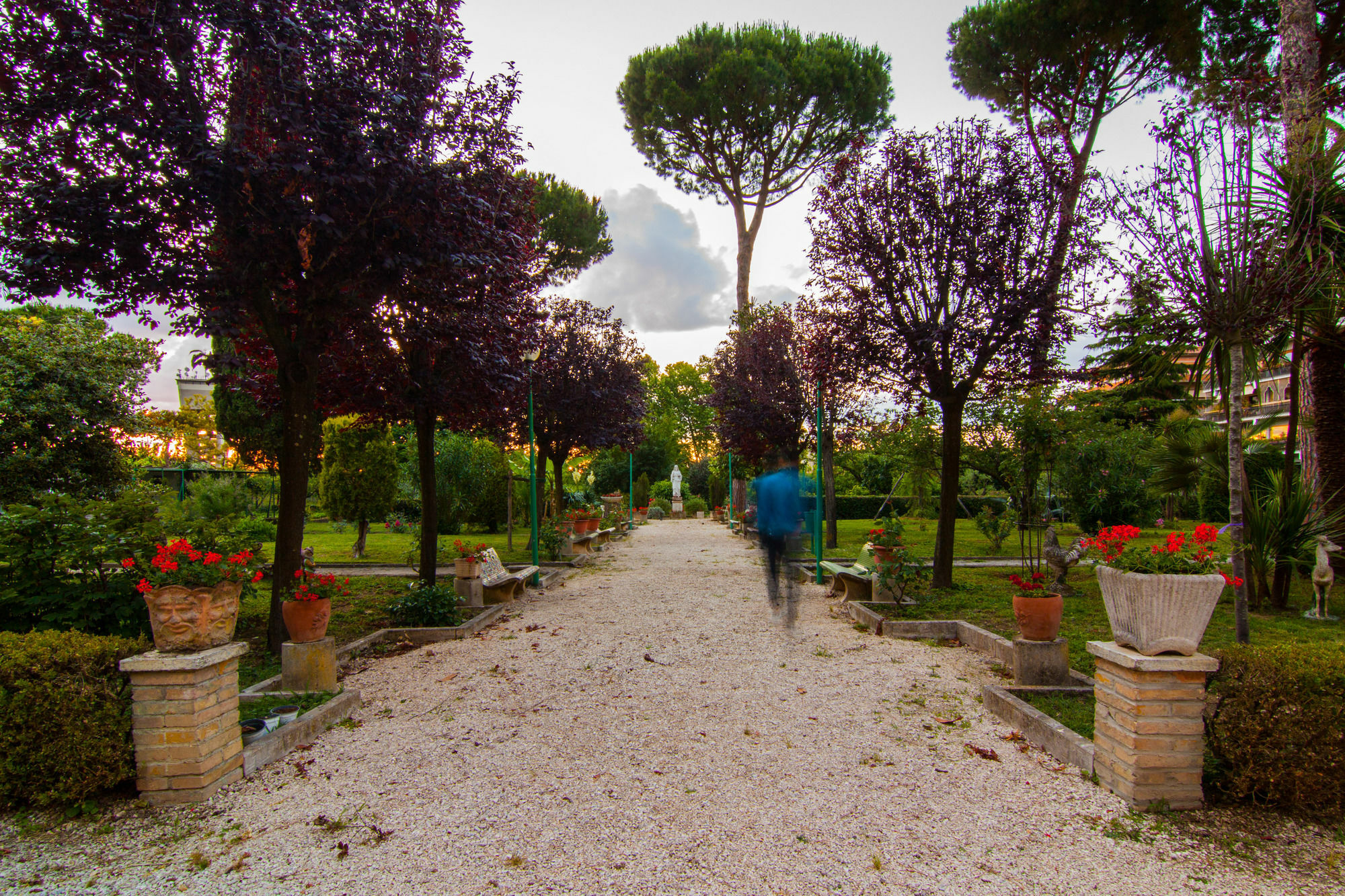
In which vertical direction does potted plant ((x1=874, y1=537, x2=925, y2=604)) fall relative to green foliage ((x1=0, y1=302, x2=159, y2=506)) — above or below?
below

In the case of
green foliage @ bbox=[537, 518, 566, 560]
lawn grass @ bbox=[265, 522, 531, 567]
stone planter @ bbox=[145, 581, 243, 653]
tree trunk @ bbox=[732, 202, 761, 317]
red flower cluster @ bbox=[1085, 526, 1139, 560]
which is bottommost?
lawn grass @ bbox=[265, 522, 531, 567]

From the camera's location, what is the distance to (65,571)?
5.24m

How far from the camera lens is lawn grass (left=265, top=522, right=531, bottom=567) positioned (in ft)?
43.4

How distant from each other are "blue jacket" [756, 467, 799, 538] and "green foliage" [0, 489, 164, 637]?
5.15 m

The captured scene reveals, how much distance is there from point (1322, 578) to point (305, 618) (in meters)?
9.27

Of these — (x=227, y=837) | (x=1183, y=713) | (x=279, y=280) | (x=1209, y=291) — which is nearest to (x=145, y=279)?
(x=279, y=280)

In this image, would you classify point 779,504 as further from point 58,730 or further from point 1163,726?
point 58,730

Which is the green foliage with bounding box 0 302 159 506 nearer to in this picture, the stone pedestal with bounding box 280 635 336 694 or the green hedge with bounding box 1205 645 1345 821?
the stone pedestal with bounding box 280 635 336 694

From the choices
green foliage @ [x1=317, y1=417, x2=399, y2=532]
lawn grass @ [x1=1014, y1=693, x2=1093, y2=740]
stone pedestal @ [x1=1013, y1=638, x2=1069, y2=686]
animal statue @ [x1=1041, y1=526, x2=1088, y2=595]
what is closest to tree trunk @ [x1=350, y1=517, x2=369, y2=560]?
green foliage @ [x1=317, y1=417, x2=399, y2=532]

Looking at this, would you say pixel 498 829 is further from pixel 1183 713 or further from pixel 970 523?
pixel 970 523

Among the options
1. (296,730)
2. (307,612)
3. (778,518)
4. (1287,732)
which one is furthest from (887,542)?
(296,730)

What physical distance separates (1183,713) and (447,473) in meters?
16.1

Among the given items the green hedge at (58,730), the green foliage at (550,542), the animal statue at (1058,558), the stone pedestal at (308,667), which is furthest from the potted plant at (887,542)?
the green foliage at (550,542)

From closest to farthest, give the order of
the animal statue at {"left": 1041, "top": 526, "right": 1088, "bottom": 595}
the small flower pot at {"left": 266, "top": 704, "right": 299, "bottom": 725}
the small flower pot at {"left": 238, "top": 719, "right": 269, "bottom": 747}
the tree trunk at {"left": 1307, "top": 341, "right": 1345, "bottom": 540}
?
the small flower pot at {"left": 238, "top": 719, "right": 269, "bottom": 747} < the small flower pot at {"left": 266, "top": 704, "right": 299, "bottom": 725} < the tree trunk at {"left": 1307, "top": 341, "right": 1345, "bottom": 540} < the animal statue at {"left": 1041, "top": 526, "right": 1088, "bottom": 595}
